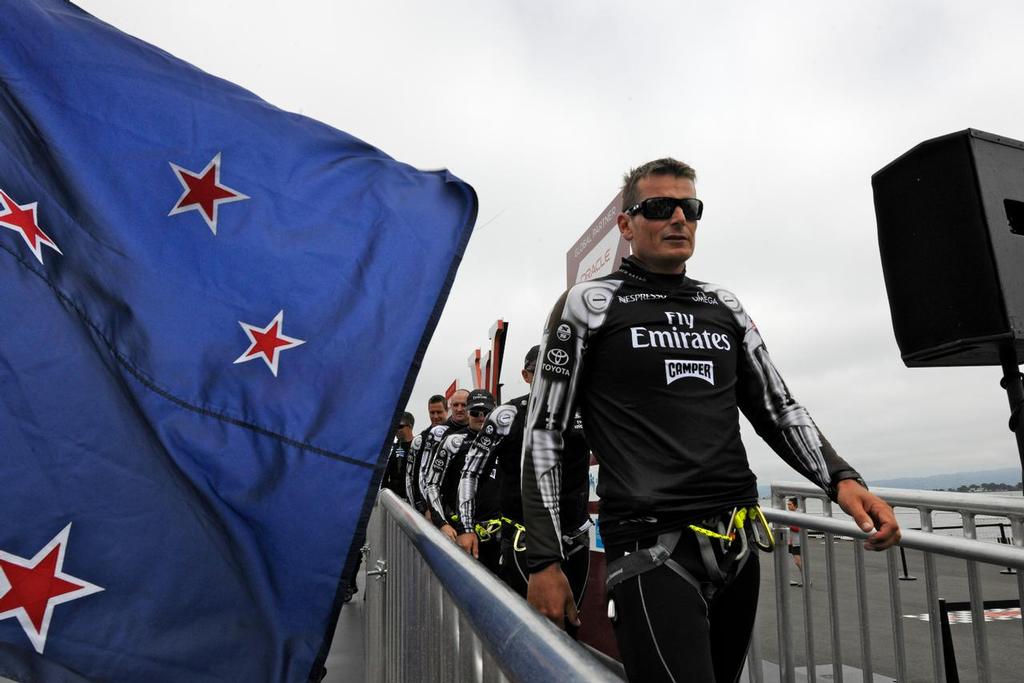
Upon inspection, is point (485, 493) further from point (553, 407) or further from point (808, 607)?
point (553, 407)

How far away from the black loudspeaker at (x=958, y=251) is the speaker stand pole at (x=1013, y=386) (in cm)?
3

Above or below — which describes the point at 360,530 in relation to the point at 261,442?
below

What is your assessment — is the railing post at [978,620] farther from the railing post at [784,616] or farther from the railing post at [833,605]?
the railing post at [784,616]

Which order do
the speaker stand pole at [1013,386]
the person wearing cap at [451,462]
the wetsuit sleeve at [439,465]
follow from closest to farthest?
the speaker stand pole at [1013,386] < the person wearing cap at [451,462] < the wetsuit sleeve at [439,465]

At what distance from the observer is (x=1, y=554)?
209 centimetres

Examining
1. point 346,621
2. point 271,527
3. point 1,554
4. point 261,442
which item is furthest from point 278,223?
point 346,621

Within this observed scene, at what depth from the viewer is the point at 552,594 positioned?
2.32 meters

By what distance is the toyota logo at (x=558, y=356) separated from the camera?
258cm

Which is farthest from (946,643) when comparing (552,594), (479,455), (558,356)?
(479,455)

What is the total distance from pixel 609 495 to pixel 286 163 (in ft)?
5.09

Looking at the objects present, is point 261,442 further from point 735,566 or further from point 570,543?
point 570,543

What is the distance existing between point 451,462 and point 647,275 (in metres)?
6.44

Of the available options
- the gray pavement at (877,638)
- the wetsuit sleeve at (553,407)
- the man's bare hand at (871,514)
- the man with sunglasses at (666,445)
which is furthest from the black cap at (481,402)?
the man's bare hand at (871,514)

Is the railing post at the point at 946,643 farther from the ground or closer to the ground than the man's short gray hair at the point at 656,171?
closer to the ground
